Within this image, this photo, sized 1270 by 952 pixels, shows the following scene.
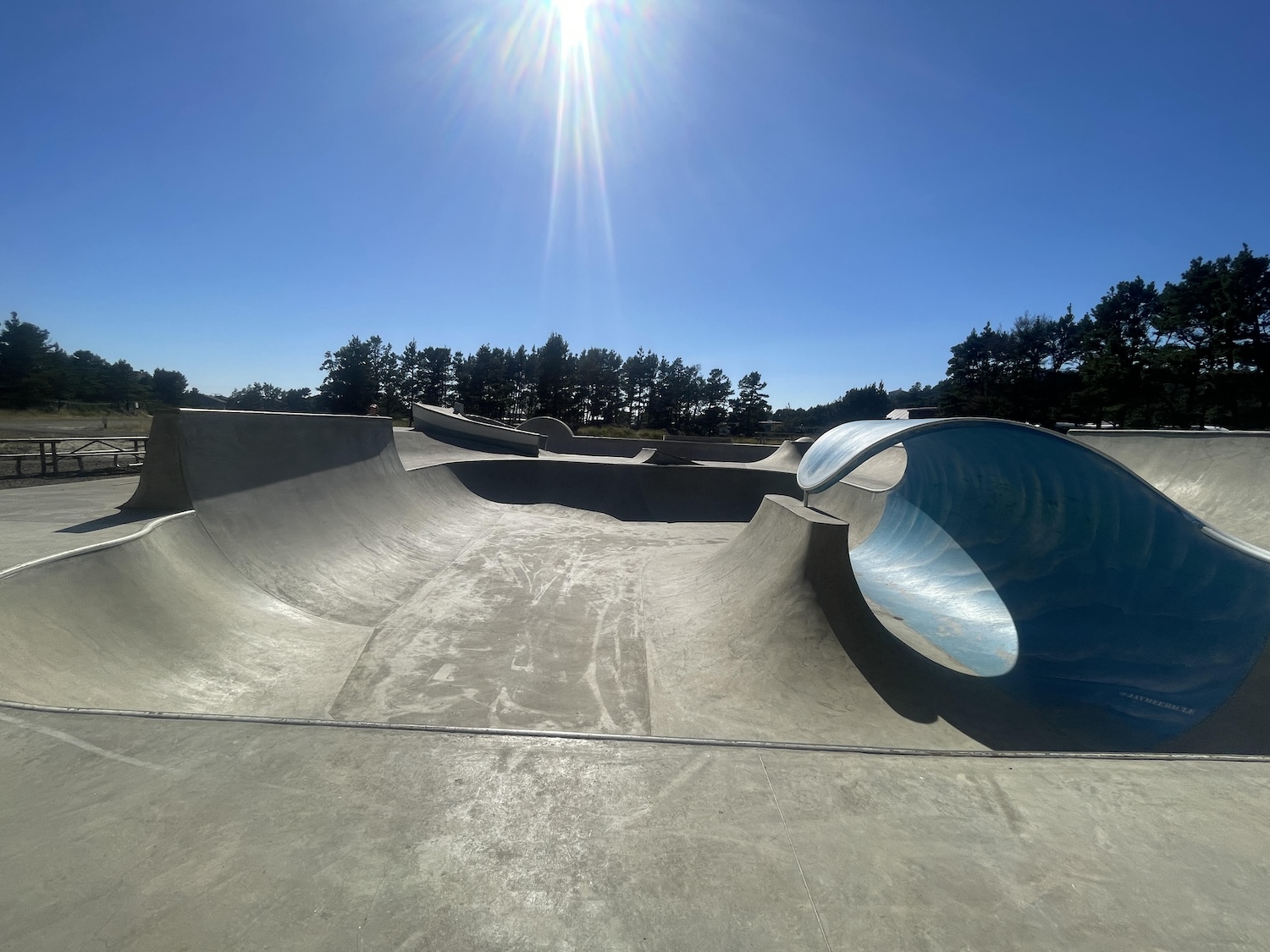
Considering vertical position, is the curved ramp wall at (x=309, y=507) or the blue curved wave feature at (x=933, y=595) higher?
the curved ramp wall at (x=309, y=507)

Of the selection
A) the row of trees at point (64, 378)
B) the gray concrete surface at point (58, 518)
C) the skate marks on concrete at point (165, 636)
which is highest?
the row of trees at point (64, 378)

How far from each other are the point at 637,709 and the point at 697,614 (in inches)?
99.6

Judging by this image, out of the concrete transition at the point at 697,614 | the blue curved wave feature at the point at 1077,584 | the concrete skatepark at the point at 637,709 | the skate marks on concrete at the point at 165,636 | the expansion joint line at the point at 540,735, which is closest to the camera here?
the concrete skatepark at the point at 637,709

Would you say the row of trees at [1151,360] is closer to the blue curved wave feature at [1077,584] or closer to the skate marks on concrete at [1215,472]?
the skate marks on concrete at [1215,472]

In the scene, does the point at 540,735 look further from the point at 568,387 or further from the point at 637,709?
the point at 568,387

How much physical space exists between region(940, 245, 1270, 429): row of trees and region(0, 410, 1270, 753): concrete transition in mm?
32396

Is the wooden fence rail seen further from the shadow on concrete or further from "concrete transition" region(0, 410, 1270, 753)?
"concrete transition" region(0, 410, 1270, 753)

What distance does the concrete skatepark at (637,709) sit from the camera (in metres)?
2.12

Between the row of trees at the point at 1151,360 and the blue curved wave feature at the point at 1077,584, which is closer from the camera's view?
the blue curved wave feature at the point at 1077,584

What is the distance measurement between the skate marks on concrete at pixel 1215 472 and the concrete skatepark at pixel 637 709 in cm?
8

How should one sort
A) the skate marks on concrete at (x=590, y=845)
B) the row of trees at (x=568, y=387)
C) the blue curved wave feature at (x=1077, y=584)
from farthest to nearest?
1. the row of trees at (x=568, y=387)
2. the blue curved wave feature at (x=1077, y=584)
3. the skate marks on concrete at (x=590, y=845)

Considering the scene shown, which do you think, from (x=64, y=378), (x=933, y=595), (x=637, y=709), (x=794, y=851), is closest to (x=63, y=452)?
(x=637, y=709)

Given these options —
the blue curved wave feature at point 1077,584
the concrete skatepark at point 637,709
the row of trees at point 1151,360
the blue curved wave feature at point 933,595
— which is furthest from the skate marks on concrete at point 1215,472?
the row of trees at point 1151,360

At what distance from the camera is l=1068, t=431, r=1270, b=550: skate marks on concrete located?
9.64 meters
